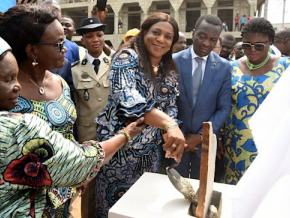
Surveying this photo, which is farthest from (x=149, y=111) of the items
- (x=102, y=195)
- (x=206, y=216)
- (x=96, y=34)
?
(x=96, y=34)

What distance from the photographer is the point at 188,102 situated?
6.95 feet

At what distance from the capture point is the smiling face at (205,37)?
2.12 m

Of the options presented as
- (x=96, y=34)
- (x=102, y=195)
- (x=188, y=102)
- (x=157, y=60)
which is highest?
(x=96, y=34)

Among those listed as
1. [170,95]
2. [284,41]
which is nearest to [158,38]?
[170,95]

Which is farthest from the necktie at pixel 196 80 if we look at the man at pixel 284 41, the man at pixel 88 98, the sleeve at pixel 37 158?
the man at pixel 284 41

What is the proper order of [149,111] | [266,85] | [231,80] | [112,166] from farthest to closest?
[231,80] → [266,85] → [112,166] → [149,111]

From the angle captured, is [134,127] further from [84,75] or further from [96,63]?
[96,63]

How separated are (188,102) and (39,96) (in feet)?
3.78

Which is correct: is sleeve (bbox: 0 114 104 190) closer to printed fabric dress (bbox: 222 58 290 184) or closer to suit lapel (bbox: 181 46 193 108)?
suit lapel (bbox: 181 46 193 108)

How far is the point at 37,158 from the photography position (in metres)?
0.94

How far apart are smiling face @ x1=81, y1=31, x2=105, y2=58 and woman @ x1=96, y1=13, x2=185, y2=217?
0.98 m

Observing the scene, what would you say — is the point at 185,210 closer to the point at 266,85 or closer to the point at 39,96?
the point at 39,96

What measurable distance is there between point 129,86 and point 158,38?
0.43 metres

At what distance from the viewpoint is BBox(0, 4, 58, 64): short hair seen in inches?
50.7
